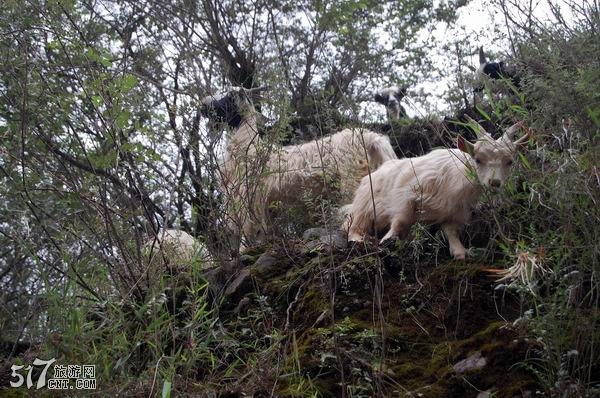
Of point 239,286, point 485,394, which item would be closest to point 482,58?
point 239,286

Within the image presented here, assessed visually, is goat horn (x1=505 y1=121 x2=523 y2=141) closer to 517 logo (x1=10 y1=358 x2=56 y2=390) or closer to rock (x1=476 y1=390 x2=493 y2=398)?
rock (x1=476 y1=390 x2=493 y2=398)

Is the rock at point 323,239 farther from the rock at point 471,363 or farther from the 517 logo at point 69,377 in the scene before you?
the 517 logo at point 69,377

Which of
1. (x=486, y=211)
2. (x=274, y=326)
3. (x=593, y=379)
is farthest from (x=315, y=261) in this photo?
(x=593, y=379)

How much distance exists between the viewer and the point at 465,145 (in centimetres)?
505

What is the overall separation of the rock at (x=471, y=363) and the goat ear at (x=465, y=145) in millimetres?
1314

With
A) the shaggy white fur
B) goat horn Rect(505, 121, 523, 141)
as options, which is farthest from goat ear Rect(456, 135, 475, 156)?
the shaggy white fur

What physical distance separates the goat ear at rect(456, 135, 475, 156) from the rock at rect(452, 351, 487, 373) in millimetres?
1314

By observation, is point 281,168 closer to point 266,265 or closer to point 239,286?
point 266,265

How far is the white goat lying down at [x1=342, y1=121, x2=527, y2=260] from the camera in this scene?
488 cm

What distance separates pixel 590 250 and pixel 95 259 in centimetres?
286

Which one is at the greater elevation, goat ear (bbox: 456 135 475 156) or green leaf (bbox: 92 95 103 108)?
green leaf (bbox: 92 95 103 108)

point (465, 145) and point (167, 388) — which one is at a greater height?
point (465, 145)

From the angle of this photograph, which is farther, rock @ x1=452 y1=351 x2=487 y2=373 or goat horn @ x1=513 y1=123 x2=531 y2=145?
goat horn @ x1=513 y1=123 x2=531 y2=145

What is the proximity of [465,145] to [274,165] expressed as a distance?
99.9 inches
